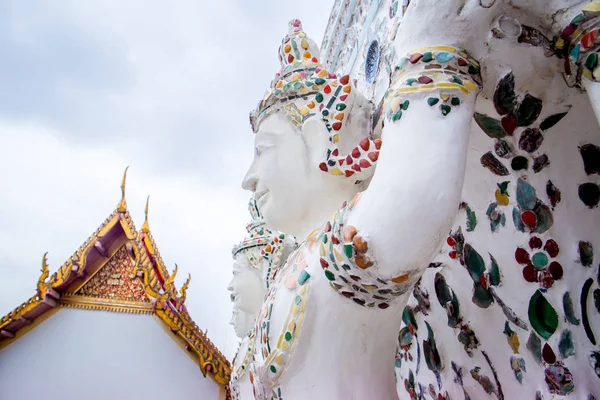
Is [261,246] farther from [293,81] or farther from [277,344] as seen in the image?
[277,344]

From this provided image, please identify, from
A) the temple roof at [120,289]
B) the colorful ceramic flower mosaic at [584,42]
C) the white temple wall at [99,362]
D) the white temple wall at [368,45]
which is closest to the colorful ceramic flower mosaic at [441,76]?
the colorful ceramic flower mosaic at [584,42]

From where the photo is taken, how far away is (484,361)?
791 millimetres

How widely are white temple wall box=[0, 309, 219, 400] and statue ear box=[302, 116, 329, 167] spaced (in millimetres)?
3342

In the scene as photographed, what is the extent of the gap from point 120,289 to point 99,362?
2.17 ft

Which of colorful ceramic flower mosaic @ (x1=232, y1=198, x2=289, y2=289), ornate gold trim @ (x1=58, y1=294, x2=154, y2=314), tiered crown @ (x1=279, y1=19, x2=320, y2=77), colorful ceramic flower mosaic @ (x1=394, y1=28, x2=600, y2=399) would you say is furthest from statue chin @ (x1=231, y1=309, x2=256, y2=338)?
ornate gold trim @ (x1=58, y1=294, x2=154, y2=314)

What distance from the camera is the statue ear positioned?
1.02 m

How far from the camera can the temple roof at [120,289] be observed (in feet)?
12.9

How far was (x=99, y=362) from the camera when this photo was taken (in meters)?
3.88

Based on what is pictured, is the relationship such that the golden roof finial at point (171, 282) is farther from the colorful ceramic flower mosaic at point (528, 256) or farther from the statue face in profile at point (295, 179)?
the colorful ceramic flower mosaic at point (528, 256)

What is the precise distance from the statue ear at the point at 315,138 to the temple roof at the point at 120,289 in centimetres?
319

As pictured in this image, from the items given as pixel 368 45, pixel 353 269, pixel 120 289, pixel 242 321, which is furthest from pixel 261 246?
Result: pixel 120 289

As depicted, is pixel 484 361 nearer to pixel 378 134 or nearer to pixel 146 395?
pixel 378 134

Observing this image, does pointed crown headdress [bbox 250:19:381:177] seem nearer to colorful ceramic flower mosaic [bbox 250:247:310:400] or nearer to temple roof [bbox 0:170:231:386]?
colorful ceramic flower mosaic [bbox 250:247:310:400]

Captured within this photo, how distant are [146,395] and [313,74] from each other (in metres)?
3.46
